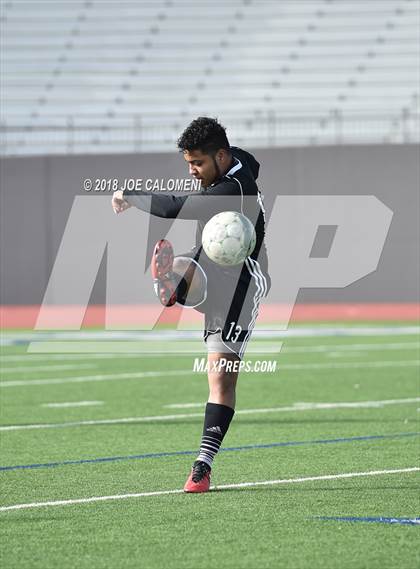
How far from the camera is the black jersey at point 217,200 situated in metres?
6.04

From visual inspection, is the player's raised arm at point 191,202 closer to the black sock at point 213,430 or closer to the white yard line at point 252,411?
the black sock at point 213,430

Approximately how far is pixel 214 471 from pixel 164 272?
151cm

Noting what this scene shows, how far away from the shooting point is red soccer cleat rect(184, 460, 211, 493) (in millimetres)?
6082

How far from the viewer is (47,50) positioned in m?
28.7

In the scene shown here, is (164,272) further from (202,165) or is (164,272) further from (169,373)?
(169,373)

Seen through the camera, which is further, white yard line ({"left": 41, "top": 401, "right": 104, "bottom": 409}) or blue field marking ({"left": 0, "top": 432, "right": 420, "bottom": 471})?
white yard line ({"left": 41, "top": 401, "right": 104, "bottom": 409})

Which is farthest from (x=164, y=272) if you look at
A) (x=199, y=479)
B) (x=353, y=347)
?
(x=353, y=347)

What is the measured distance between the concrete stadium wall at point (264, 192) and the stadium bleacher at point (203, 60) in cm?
204

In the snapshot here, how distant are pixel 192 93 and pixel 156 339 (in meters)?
10.3

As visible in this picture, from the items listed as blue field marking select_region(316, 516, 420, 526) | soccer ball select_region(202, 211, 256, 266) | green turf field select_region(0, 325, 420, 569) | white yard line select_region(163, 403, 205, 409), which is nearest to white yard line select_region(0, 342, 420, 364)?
green turf field select_region(0, 325, 420, 569)

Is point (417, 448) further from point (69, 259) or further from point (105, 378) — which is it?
point (69, 259)

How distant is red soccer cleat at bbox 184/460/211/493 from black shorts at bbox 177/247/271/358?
63 cm

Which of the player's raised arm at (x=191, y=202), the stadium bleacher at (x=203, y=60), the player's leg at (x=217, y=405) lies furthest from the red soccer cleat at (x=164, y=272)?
the stadium bleacher at (x=203, y=60)

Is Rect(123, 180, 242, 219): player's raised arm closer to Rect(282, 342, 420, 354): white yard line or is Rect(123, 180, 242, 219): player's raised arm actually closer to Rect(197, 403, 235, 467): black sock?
Rect(197, 403, 235, 467): black sock
